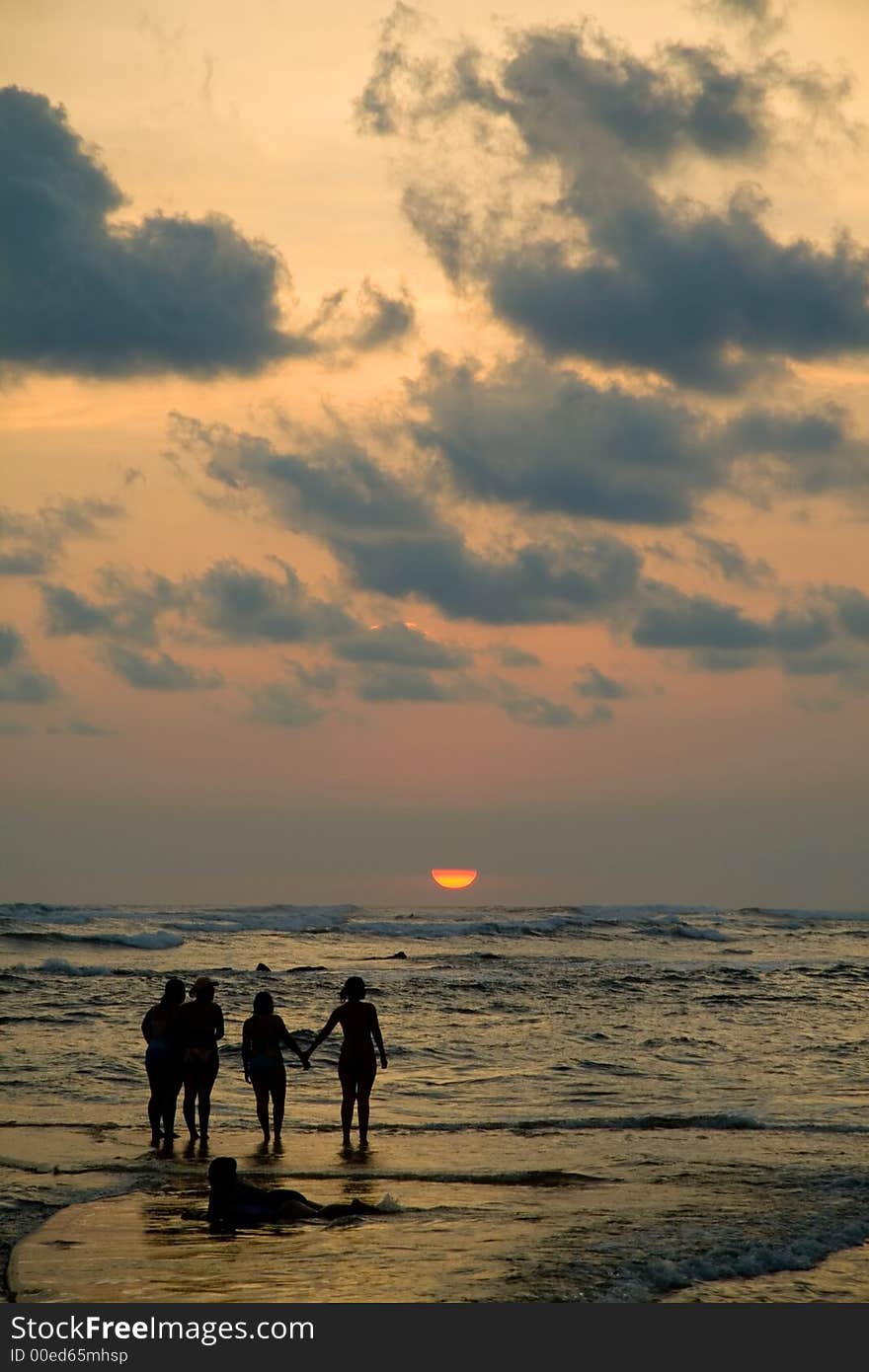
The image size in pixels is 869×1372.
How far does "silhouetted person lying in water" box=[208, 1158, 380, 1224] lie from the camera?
10859 mm

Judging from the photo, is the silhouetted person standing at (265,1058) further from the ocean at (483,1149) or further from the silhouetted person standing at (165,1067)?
the silhouetted person standing at (165,1067)

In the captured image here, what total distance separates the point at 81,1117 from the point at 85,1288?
8607mm

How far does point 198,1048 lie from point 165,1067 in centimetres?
47

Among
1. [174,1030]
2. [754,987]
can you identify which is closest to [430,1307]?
[174,1030]

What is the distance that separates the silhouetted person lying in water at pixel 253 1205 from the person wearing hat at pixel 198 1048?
14.1 feet

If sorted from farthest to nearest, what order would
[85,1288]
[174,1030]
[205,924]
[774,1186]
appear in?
[205,924], [174,1030], [774,1186], [85,1288]

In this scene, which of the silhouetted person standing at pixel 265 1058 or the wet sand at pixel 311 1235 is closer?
the wet sand at pixel 311 1235

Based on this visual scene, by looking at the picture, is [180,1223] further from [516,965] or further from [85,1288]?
[516,965]

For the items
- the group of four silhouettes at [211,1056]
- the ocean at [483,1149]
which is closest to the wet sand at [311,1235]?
the ocean at [483,1149]

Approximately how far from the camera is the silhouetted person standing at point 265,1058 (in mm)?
15922

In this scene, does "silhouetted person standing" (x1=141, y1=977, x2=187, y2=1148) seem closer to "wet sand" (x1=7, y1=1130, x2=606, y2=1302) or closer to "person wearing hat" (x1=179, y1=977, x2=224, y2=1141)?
"person wearing hat" (x1=179, y1=977, x2=224, y2=1141)

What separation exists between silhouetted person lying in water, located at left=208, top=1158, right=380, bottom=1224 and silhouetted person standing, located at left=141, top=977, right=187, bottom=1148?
433 centimetres

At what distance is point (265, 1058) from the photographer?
16.1 metres

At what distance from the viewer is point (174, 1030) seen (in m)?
15.7
